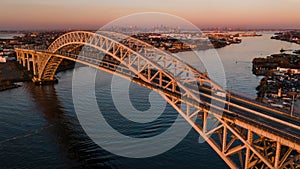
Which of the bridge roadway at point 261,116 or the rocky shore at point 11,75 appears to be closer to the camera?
the bridge roadway at point 261,116

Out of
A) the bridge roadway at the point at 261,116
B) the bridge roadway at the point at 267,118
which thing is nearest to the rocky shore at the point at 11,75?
the bridge roadway at the point at 261,116

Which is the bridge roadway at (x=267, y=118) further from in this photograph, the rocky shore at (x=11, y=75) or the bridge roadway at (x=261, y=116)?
the rocky shore at (x=11, y=75)

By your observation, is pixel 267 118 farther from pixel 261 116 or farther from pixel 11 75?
pixel 11 75

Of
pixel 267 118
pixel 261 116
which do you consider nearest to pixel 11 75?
pixel 261 116

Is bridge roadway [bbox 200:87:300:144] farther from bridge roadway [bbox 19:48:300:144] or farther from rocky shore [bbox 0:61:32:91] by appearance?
rocky shore [bbox 0:61:32:91]

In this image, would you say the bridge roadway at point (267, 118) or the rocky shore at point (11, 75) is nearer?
the bridge roadway at point (267, 118)

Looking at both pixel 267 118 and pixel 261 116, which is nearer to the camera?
pixel 267 118

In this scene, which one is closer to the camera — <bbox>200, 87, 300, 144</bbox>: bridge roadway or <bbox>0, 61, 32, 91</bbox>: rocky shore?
<bbox>200, 87, 300, 144</bbox>: bridge roadway

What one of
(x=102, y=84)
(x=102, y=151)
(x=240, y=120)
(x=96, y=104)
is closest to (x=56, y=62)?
(x=102, y=84)

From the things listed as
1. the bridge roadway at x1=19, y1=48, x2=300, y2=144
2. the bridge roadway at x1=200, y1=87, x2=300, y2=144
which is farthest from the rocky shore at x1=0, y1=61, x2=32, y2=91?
the bridge roadway at x1=200, y1=87, x2=300, y2=144

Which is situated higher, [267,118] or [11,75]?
[267,118]

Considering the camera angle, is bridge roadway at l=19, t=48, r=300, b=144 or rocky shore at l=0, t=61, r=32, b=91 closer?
bridge roadway at l=19, t=48, r=300, b=144
